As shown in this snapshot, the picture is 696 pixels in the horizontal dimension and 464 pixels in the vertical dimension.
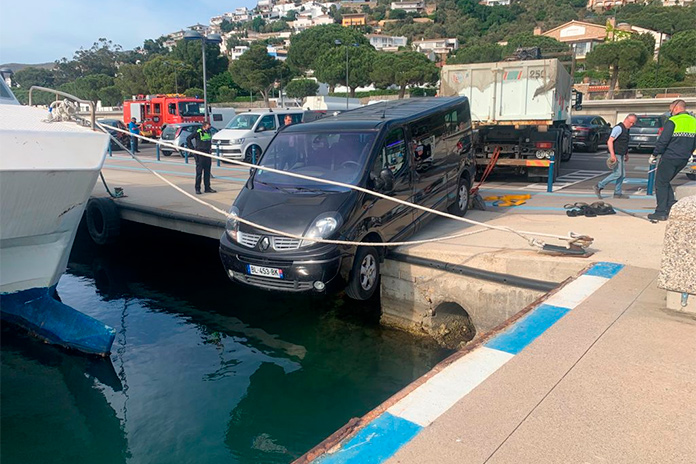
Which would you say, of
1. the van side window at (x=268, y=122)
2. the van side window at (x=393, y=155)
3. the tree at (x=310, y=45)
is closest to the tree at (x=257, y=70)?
the tree at (x=310, y=45)

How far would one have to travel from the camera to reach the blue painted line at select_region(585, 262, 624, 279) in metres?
5.76

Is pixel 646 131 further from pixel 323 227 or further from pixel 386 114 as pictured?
pixel 323 227

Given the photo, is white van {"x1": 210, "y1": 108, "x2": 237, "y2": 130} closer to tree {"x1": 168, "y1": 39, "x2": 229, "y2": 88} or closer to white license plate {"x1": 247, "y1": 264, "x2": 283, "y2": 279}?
white license plate {"x1": 247, "y1": 264, "x2": 283, "y2": 279}

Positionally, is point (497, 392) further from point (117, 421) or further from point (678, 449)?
point (117, 421)

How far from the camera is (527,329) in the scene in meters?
4.50

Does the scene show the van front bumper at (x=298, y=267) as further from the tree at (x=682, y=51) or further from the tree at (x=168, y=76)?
the tree at (x=168, y=76)

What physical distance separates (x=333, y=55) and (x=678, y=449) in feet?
204

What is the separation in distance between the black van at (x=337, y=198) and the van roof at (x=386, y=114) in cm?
2

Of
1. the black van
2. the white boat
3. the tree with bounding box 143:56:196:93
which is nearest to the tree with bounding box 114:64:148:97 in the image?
the tree with bounding box 143:56:196:93

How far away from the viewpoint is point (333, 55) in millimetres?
61219

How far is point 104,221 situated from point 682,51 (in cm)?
5349

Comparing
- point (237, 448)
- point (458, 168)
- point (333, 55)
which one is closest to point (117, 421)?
point (237, 448)

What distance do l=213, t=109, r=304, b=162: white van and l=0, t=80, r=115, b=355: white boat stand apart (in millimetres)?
10912

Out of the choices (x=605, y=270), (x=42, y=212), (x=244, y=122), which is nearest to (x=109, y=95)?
(x=244, y=122)
